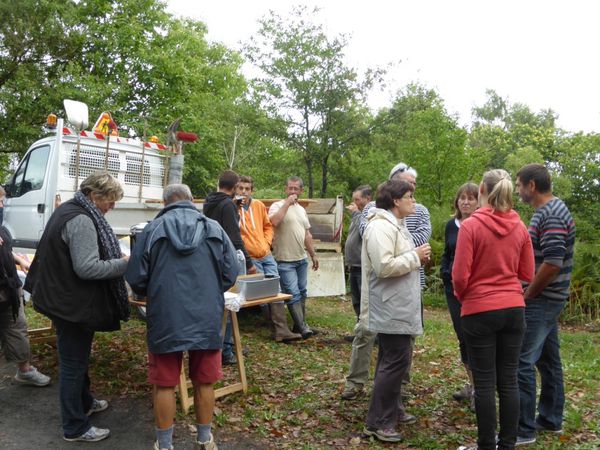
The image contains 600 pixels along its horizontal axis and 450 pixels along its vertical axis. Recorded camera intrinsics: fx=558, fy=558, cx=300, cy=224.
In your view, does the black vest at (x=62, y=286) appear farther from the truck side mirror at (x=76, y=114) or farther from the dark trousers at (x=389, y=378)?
the truck side mirror at (x=76, y=114)

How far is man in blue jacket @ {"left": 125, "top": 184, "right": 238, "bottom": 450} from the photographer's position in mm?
3257

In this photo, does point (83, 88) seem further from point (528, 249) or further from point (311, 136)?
point (528, 249)

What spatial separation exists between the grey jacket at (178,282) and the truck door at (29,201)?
556 cm

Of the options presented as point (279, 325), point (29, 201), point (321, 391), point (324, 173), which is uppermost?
point (324, 173)

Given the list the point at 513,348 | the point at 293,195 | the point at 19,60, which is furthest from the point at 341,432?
the point at 19,60

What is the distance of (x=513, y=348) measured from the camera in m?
3.35

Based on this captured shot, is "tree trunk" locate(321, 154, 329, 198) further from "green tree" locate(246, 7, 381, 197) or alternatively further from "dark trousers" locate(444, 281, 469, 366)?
"dark trousers" locate(444, 281, 469, 366)

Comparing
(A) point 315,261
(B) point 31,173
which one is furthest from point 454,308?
(B) point 31,173

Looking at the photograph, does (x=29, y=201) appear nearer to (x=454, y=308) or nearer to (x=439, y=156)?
(x=454, y=308)

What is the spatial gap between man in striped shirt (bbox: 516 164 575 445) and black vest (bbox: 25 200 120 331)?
284 centimetres

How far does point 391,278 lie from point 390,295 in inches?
4.6

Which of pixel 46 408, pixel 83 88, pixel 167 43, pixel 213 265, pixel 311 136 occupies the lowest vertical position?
pixel 46 408

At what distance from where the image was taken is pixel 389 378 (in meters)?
3.86

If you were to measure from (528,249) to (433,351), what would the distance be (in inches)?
128
